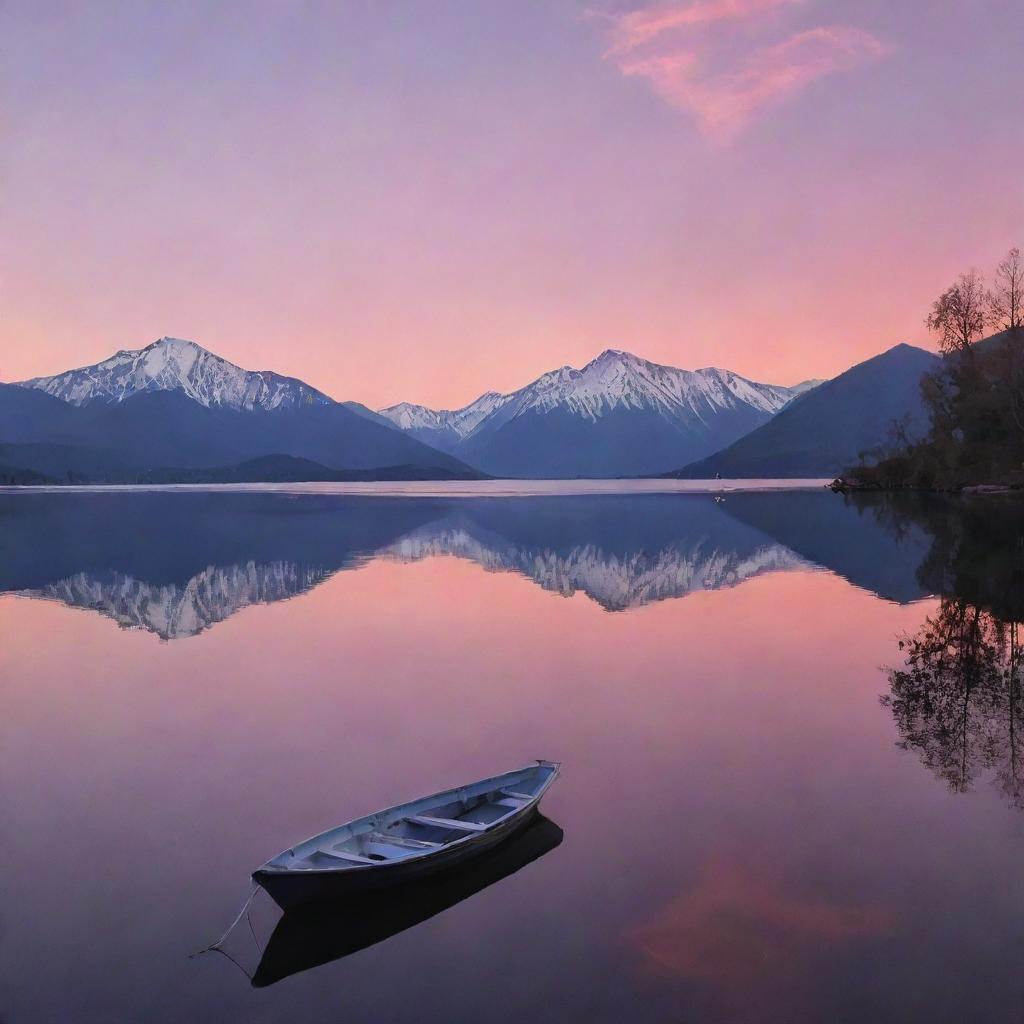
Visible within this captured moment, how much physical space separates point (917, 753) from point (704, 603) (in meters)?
21.3

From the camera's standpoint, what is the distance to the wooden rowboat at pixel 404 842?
12328 millimetres

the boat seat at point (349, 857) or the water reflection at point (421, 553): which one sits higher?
the water reflection at point (421, 553)

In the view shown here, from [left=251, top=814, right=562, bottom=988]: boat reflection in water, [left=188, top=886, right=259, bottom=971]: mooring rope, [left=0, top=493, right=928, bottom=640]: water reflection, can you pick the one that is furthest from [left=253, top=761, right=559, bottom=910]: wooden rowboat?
[left=0, top=493, right=928, bottom=640]: water reflection

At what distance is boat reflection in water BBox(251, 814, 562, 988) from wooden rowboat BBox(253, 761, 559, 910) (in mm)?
232

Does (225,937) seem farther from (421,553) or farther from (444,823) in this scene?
(421,553)

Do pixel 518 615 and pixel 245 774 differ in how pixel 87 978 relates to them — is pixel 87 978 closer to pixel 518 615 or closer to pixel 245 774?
pixel 245 774

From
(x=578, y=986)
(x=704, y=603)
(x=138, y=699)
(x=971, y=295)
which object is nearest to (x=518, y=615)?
(x=704, y=603)

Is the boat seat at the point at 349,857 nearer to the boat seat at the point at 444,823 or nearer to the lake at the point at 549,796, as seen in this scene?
the lake at the point at 549,796

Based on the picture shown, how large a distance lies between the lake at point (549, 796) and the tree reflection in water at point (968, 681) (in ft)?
0.41

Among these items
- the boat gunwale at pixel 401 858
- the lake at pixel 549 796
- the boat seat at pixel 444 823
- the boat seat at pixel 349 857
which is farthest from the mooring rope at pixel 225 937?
the boat seat at pixel 444 823

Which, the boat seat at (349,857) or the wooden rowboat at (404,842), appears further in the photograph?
the boat seat at (349,857)

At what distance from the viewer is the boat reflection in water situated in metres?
11.8

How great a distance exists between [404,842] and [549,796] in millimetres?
4301

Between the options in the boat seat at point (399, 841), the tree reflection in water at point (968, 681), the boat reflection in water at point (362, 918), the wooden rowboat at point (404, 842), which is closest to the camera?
the boat reflection in water at point (362, 918)
